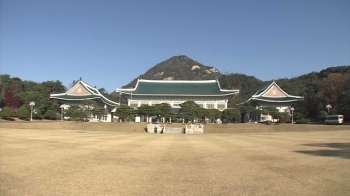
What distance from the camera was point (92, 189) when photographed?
24.2 feet

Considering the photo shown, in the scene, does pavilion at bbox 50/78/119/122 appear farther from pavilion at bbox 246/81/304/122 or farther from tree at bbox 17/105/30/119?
pavilion at bbox 246/81/304/122

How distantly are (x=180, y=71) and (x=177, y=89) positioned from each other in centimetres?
9571

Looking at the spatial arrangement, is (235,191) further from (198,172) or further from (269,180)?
(198,172)

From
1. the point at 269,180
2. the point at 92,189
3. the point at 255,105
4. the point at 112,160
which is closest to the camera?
the point at 92,189

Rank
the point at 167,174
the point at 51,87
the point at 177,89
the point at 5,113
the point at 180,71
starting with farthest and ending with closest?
the point at 180,71 < the point at 51,87 < the point at 177,89 < the point at 5,113 < the point at 167,174

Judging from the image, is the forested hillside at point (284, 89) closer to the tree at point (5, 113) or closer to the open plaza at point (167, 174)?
the tree at point (5, 113)

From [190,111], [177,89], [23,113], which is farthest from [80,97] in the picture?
[190,111]

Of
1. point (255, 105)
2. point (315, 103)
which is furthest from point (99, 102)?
point (315, 103)

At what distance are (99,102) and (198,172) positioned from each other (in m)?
59.6

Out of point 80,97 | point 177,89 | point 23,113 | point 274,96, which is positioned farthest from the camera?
point 177,89

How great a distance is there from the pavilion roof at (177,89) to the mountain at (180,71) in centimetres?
8112

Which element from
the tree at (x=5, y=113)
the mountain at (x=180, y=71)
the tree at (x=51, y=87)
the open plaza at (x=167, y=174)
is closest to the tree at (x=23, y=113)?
the tree at (x=5, y=113)

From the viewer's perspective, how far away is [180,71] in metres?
161

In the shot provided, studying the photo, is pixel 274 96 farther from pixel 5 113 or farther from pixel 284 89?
pixel 5 113
